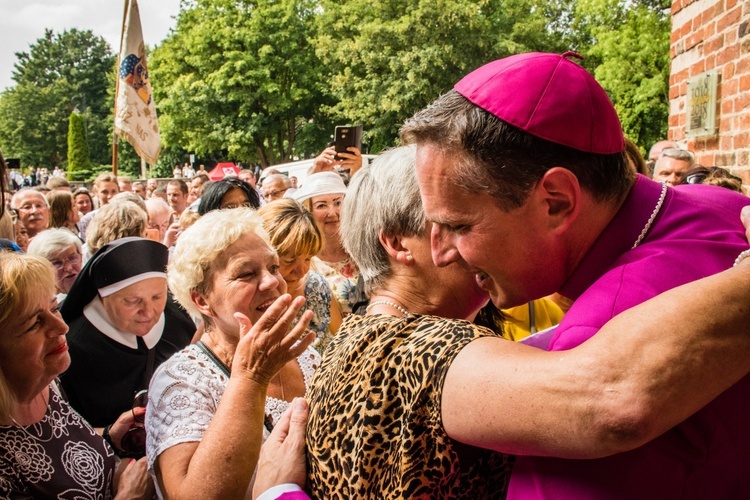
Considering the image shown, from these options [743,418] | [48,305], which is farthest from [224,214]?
[743,418]

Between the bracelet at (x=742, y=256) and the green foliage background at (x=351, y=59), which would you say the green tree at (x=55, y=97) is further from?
the bracelet at (x=742, y=256)

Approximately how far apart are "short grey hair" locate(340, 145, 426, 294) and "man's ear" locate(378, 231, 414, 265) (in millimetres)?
12

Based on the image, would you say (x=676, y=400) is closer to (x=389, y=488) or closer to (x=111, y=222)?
(x=389, y=488)

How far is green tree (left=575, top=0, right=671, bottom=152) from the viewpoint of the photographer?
25.8m

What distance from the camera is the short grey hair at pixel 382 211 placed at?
185 cm

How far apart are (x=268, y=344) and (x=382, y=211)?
2.44ft

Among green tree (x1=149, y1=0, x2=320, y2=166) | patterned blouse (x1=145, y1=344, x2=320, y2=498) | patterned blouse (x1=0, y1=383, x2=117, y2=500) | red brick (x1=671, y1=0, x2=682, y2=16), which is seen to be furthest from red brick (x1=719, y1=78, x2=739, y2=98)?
Answer: green tree (x1=149, y1=0, x2=320, y2=166)

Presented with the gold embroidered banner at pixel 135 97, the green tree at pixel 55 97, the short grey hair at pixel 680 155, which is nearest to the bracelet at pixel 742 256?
the short grey hair at pixel 680 155

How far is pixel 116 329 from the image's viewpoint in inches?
142

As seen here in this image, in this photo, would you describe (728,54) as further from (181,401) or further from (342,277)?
(181,401)

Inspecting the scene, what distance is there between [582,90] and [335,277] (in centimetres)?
375

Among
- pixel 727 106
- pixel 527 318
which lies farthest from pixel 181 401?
pixel 727 106

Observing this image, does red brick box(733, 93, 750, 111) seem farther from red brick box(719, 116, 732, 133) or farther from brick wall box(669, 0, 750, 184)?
red brick box(719, 116, 732, 133)

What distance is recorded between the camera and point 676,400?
34.0 inches
